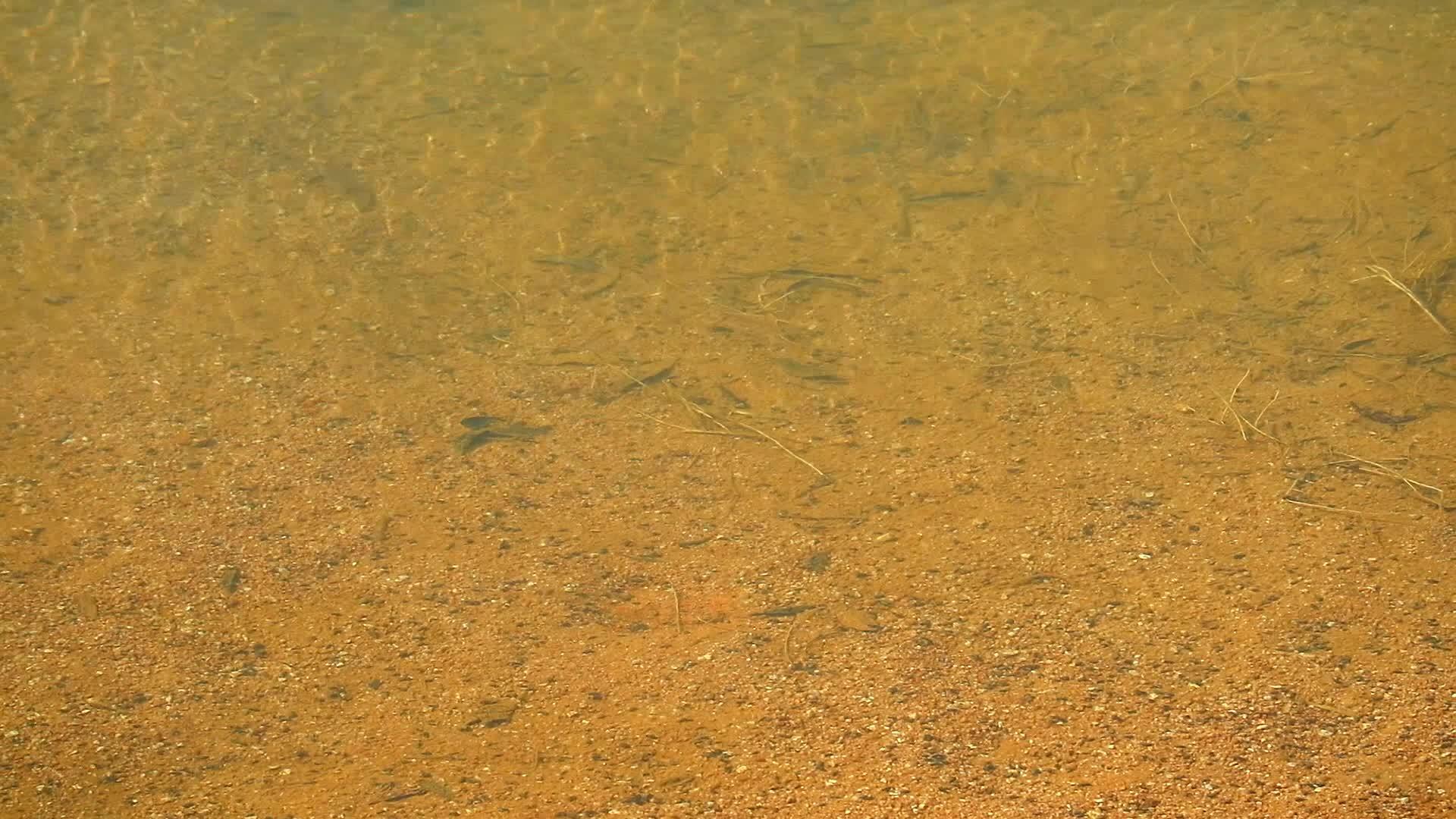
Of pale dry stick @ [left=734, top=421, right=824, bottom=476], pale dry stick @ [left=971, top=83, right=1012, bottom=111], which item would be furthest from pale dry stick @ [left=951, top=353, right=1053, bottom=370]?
pale dry stick @ [left=971, top=83, right=1012, bottom=111]

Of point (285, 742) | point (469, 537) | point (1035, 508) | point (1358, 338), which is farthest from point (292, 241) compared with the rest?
point (1358, 338)

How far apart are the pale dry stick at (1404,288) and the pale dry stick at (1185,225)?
1.62 ft

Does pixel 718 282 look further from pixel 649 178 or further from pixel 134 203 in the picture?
pixel 134 203

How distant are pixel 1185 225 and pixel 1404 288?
2.43 ft

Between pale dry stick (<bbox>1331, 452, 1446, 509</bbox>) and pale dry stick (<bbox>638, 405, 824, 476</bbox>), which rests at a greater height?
pale dry stick (<bbox>1331, 452, 1446, 509</bbox>)

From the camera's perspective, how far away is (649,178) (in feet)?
15.7

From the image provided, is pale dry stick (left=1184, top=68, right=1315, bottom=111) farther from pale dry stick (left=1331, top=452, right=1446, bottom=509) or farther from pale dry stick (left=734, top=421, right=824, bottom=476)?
pale dry stick (left=734, top=421, right=824, bottom=476)

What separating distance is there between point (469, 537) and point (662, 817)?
3.47 ft

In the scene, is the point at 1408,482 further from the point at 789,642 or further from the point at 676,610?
the point at 676,610

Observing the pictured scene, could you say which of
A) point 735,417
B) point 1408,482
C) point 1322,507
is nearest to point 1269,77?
point 1408,482

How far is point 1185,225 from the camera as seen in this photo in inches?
173

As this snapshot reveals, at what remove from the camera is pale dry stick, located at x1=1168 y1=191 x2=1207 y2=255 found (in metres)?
4.25

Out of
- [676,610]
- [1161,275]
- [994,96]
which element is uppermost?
[994,96]

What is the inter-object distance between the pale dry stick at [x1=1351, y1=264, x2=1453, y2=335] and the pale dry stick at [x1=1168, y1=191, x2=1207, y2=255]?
495mm
